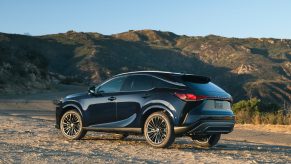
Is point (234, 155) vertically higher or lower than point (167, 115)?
lower

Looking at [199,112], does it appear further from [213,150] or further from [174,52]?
[174,52]

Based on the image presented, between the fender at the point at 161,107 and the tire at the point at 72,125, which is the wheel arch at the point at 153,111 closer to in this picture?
the fender at the point at 161,107

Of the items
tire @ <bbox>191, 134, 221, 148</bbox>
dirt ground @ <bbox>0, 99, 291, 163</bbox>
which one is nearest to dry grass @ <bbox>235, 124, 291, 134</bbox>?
dirt ground @ <bbox>0, 99, 291, 163</bbox>

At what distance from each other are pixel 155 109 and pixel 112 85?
1602 millimetres

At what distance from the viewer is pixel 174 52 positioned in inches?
4277

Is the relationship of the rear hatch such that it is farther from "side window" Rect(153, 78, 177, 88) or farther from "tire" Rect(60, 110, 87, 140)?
"tire" Rect(60, 110, 87, 140)

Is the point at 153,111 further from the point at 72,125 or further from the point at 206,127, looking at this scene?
the point at 72,125

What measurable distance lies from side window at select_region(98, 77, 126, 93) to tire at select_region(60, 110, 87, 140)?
882 millimetres

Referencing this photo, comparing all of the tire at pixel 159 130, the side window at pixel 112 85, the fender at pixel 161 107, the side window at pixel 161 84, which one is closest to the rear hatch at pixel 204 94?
the side window at pixel 161 84

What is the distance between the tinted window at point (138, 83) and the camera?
40.8ft

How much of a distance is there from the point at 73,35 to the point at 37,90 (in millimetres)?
66758

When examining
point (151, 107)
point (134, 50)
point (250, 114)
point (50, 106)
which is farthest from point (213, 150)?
point (134, 50)

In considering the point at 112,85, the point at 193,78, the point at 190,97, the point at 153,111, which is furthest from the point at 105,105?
the point at 190,97

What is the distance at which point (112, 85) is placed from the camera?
519 inches
